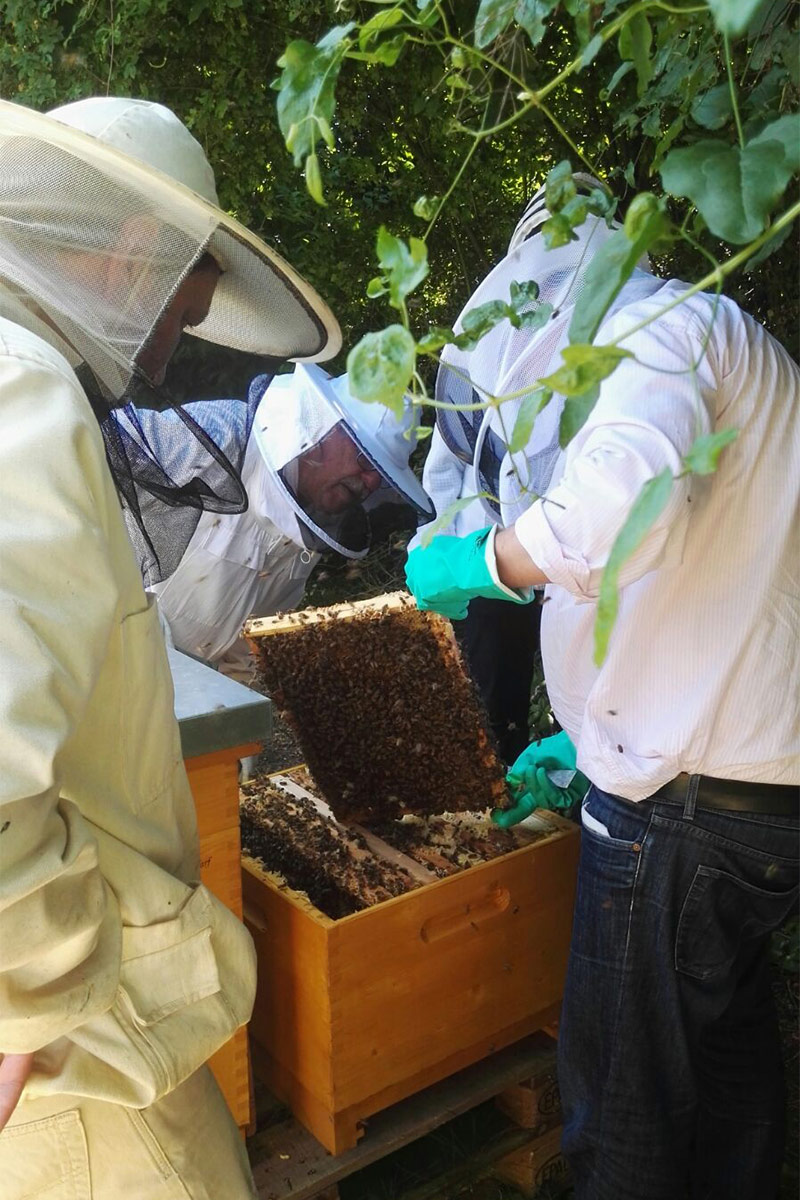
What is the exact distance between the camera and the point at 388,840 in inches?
91.4

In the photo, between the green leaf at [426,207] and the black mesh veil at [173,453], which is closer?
the green leaf at [426,207]

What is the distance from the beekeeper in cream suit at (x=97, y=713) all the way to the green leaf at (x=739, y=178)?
0.63 meters

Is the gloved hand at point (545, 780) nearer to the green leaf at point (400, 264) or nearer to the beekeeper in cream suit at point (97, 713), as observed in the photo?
the beekeeper in cream suit at point (97, 713)

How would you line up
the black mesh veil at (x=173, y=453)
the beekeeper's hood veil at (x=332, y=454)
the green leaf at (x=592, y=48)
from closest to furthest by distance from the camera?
the green leaf at (x=592, y=48)
the black mesh veil at (x=173, y=453)
the beekeeper's hood veil at (x=332, y=454)

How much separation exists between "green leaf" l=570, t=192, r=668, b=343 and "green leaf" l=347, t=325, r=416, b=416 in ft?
0.42

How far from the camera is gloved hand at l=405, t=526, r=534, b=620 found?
1919 millimetres

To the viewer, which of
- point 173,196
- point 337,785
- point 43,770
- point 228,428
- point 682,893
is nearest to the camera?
point 43,770

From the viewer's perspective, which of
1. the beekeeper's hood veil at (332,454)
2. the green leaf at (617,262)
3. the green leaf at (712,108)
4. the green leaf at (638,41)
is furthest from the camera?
the beekeeper's hood veil at (332,454)

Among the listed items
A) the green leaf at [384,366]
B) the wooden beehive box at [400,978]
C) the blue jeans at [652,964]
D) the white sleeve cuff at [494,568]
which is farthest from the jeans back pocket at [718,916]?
the green leaf at [384,366]

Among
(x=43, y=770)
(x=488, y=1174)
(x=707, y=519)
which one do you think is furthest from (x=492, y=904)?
(x=43, y=770)

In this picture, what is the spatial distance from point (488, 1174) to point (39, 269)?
2164mm

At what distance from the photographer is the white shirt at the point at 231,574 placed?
→ 3.57 metres

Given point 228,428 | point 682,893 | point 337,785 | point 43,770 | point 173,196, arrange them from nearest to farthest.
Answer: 1. point 43,770
2. point 173,196
3. point 682,893
4. point 228,428
5. point 337,785

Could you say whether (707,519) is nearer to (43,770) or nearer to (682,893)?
(682,893)
